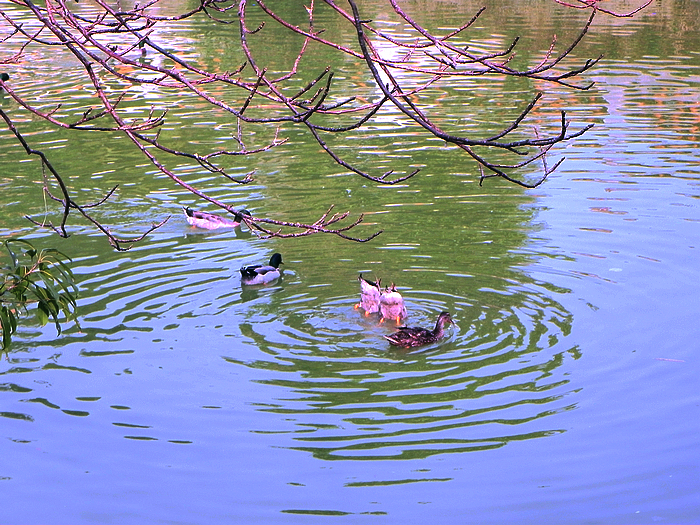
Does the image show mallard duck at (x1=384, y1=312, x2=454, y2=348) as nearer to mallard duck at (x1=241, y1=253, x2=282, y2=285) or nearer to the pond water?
the pond water

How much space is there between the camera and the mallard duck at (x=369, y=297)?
1007 cm

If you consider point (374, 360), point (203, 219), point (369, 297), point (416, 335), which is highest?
point (203, 219)

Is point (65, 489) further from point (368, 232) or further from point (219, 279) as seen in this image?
point (368, 232)

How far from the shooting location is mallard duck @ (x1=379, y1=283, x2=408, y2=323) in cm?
975

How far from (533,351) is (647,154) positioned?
9057 millimetres

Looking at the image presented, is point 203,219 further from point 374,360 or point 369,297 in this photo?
point 374,360

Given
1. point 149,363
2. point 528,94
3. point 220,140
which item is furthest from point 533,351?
point 528,94

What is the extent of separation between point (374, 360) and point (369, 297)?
105cm

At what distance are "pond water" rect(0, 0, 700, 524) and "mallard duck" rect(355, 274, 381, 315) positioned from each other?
0.52 ft

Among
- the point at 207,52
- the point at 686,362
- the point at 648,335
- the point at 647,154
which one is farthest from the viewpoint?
the point at 207,52

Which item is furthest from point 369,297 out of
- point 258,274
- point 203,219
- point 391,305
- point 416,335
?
point 203,219

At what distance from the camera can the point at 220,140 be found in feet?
61.0

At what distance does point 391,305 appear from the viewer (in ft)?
32.2

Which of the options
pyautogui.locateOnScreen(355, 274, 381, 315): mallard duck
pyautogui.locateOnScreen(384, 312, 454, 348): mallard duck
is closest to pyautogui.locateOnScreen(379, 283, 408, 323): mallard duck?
pyautogui.locateOnScreen(355, 274, 381, 315): mallard duck
